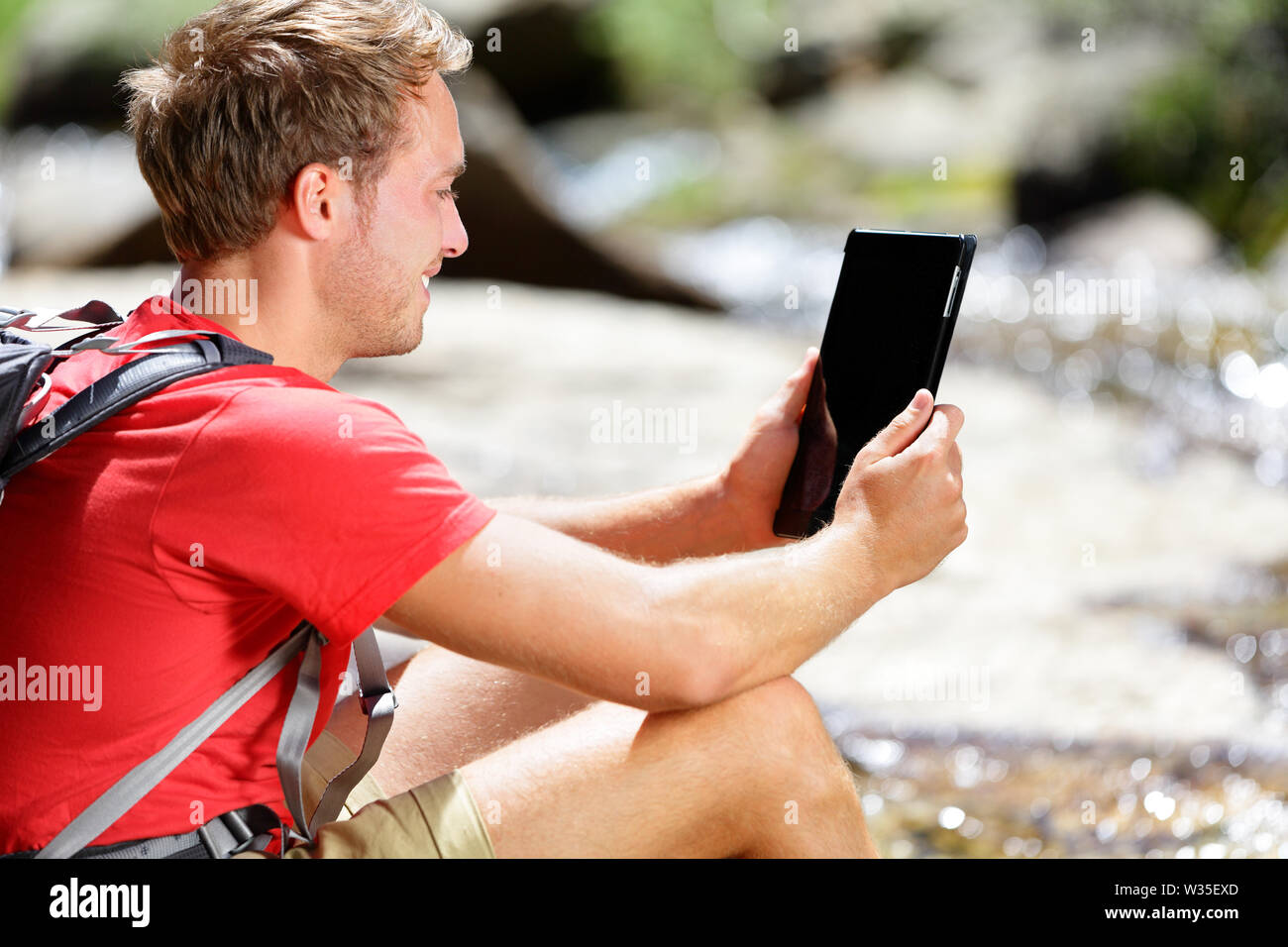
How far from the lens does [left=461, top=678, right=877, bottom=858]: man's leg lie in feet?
5.95

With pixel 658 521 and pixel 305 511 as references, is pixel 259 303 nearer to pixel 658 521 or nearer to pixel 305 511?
pixel 305 511

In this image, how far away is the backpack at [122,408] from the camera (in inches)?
63.1

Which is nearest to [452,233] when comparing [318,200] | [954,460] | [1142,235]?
[318,200]

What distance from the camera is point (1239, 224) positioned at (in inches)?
412

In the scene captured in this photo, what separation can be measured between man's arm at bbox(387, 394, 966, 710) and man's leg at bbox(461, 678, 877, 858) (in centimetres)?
6

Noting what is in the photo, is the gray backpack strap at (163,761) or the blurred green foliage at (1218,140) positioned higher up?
the blurred green foliage at (1218,140)

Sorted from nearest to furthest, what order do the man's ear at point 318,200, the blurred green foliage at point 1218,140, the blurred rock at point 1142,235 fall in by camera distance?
the man's ear at point 318,200 < the blurred rock at point 1142,235 < the blurred green foliage at point 1218,140

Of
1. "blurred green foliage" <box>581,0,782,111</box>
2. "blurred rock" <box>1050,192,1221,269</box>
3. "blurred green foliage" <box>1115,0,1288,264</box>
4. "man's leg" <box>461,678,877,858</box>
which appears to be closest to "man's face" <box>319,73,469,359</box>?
"man's leg" <box>461,678,877,858</box>

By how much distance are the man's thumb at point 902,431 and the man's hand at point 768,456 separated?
377 millimetres

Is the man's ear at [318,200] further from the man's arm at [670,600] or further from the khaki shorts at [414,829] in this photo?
the khaki shorts at [414,829]

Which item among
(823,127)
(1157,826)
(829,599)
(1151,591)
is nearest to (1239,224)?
(823,127)

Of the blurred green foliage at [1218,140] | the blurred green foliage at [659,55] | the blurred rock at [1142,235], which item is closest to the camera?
the blurred rock at [1142,235]

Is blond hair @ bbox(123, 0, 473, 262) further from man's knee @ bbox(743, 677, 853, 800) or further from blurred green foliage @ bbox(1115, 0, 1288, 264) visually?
blurred green foliage @ bbox(1115, 0, 1288, 264)

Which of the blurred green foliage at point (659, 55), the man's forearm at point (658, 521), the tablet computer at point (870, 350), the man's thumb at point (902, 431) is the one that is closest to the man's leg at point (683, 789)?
the man's thumb at point (902, 431)
